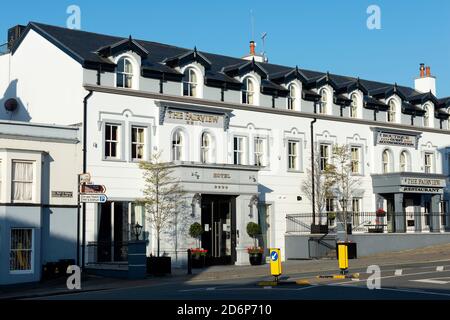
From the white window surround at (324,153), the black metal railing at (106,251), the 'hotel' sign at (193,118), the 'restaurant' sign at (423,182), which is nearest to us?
the black metal railing at (106,251)

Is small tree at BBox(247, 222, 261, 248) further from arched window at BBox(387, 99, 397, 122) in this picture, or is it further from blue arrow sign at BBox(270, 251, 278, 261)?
arched window at BBox(387, 99, 397, 122)

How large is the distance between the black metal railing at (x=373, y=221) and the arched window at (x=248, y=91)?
6.73m

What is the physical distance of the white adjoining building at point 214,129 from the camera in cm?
3553

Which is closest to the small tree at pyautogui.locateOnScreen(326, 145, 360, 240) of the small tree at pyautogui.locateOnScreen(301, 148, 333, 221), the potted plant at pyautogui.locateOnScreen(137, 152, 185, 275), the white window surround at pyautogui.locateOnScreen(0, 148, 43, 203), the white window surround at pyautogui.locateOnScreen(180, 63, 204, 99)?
the small tree at pyautogui.locateOnScreen(301, 148, 333, 221)

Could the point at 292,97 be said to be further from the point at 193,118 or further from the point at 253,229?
the point at 253,229

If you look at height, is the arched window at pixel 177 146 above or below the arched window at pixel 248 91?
below

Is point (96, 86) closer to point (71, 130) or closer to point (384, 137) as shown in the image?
point (71, 130)

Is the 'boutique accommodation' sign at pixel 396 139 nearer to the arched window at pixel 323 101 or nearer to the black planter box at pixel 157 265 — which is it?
the arched window at pixel 323 101

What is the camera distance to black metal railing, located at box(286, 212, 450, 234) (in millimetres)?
42750

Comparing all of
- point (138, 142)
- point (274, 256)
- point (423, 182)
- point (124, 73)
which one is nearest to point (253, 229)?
point (138, 142)

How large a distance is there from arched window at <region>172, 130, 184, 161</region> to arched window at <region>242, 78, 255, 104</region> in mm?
4787

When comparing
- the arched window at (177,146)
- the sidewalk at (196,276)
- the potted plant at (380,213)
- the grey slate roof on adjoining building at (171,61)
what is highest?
the grey slate roof on adjoining building at (171,61)

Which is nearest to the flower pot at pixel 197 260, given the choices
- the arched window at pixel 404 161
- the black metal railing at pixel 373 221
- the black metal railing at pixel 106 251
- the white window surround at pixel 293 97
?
the black metal railing at pixel 106 251

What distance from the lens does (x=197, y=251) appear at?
35.0 metres
